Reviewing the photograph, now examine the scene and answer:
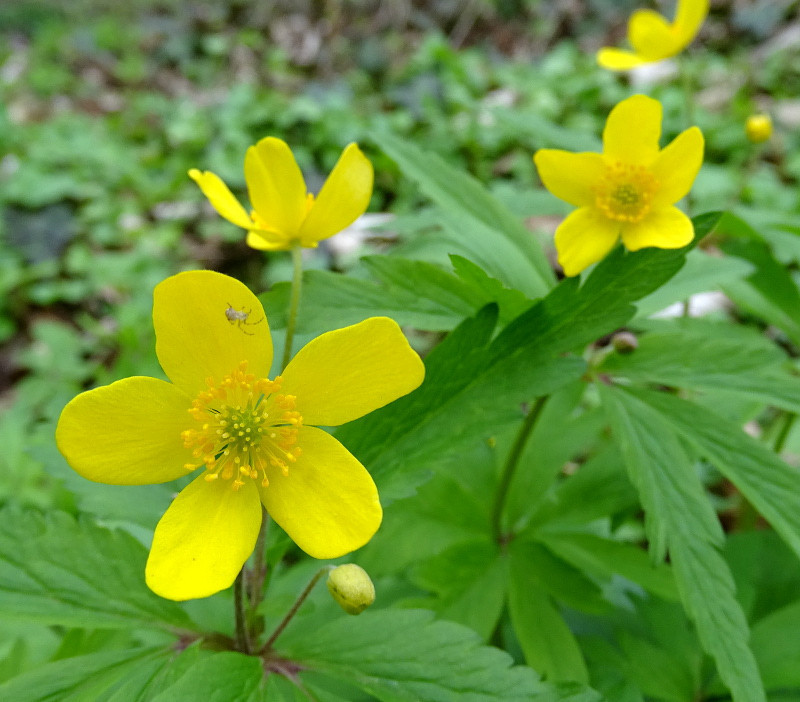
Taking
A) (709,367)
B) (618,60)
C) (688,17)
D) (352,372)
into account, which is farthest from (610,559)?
(688,17)

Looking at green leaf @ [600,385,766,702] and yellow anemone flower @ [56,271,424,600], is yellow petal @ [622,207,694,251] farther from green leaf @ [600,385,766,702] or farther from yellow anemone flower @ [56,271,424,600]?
yellow anemone flower @ [56,271,424,600]

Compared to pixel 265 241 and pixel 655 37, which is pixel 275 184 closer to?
pixel 265 241

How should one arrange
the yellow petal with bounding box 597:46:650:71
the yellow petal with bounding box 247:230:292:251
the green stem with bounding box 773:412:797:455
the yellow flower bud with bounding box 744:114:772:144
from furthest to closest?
the yellow flower bud with bounding box 744:114:772:144 < the yellow petal with bounding box 597:46:650:71 < the green stem with bounding box 773:412:797:455 < the yellow petal with bounding box 247:230:292:251

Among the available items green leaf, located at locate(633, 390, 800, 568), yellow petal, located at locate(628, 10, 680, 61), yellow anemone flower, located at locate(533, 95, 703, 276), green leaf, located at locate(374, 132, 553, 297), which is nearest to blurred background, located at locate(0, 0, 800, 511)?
green leaf, located at locate(374, 132, 553, 297)

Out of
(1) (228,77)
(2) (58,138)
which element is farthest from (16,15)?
(2) (58,138)

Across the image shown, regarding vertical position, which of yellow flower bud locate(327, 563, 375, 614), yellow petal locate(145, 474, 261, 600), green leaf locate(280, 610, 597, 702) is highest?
yellow petal locate(145, 474, 261, 600)

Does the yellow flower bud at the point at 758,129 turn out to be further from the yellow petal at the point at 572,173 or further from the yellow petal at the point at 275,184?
the yellow petal at the point at 275,184

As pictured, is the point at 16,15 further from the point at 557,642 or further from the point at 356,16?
the point at 557,642
